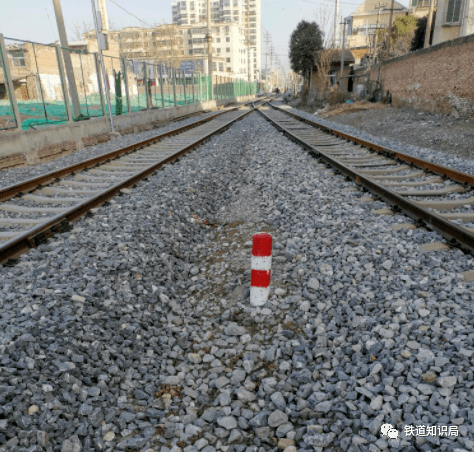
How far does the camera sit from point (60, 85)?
1255 cm

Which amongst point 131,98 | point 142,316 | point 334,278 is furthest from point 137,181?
point 131,98

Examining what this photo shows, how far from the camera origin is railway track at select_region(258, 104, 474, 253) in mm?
Answer: 4254

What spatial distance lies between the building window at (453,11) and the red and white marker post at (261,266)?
116 feet

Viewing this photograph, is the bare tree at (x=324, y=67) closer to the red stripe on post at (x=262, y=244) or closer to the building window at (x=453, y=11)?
the building window at (x=453, y=11)

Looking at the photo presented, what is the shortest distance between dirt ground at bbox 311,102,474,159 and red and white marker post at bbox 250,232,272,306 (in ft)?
28.6

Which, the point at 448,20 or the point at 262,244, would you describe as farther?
the point at 448,20

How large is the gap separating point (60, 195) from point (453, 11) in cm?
3484

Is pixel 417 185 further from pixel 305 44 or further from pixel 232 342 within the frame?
pixel 305 44

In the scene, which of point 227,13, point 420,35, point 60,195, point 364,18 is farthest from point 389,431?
point 227,13

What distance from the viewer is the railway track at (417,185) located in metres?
4.25

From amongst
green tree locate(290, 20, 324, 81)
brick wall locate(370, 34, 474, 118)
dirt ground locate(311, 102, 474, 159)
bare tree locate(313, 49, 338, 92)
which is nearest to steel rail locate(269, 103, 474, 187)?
dirt ground locate(311, 102, 474, 159)

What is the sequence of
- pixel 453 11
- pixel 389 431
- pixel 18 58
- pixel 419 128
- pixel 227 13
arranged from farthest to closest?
pixel 227 13, pixel 453 11, pixel 419 128, pixel 18 58, pixel 389 431

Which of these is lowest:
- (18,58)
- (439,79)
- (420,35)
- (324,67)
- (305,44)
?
(439,79)

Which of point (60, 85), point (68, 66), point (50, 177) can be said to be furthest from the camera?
point (68, 66)
